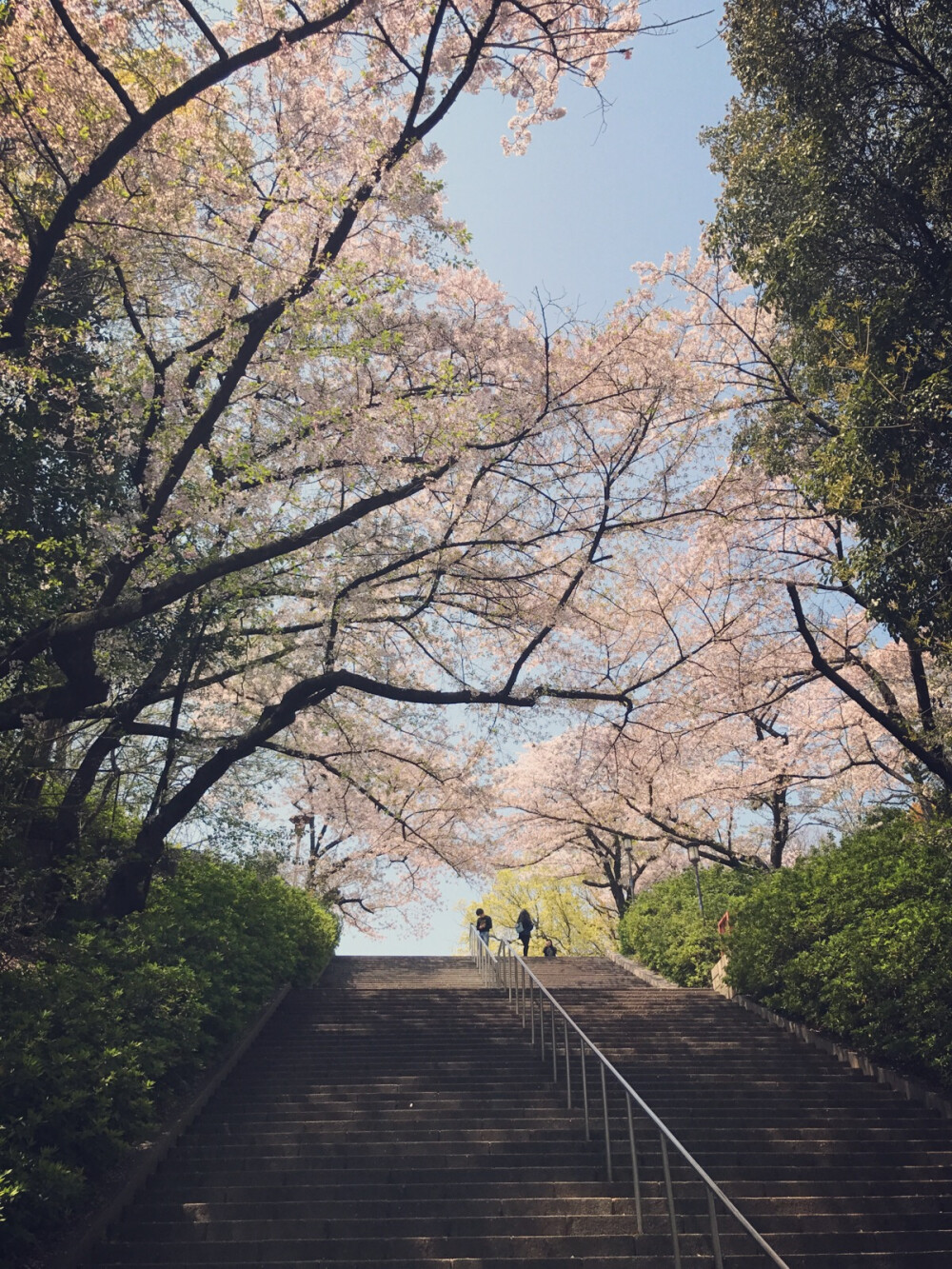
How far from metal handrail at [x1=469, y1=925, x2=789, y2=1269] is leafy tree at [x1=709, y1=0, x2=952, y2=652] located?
416cm

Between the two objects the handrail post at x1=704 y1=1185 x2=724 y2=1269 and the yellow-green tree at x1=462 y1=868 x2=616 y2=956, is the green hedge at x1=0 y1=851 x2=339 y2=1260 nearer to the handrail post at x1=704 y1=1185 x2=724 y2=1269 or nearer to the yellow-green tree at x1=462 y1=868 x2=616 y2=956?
the handrail post at x1=704 y1=1185 x2=724 y2=1269

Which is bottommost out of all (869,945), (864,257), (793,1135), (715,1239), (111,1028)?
(793,1135)

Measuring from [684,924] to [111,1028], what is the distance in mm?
11117

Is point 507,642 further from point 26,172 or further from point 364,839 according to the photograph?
point 364,839

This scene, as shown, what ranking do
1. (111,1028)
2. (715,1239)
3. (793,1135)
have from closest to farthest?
1. (715,1239)
2. (111,1028)
3. (793,1135)

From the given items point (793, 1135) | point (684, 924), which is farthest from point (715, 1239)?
point (684, 924)

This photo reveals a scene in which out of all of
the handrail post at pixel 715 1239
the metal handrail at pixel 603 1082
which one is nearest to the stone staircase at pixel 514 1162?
the metal handrail at pixel 603 1082

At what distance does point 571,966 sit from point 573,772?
389cm

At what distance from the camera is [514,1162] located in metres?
6.07

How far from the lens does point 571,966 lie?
17266 mm

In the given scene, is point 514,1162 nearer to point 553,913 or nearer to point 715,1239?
point 715,1239

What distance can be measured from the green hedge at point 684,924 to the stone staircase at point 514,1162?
12.9 ft

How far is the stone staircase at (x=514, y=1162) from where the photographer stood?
491 cm

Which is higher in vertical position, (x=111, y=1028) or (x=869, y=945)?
(x=869, y=945)
